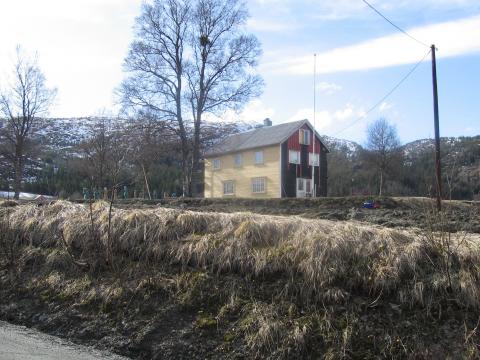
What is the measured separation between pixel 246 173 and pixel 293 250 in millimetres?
41081

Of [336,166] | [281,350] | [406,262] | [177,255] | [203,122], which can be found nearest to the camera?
[281,350]

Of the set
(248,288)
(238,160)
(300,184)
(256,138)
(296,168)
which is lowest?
(248,288)

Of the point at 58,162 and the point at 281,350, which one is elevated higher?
the point at 58,162

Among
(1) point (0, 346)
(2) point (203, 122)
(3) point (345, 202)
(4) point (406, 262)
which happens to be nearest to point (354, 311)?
(4) point (406, 262)

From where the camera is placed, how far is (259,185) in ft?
151

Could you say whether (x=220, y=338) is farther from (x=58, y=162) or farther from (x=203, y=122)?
(x=58, y=162)

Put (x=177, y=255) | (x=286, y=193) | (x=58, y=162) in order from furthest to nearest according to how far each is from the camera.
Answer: (x=58, y=162)
(x=286, y=193)
(x=177, y=255)

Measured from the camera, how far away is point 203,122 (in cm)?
4125

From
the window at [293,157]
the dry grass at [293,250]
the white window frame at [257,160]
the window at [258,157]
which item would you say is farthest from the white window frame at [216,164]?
the dry grass at [293,250]

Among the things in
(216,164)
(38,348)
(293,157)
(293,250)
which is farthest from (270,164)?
(38,348)

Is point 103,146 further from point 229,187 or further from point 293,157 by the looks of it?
point 293,157

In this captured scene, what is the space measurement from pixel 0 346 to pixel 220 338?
7.63 ft

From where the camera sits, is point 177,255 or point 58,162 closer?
point 177,255

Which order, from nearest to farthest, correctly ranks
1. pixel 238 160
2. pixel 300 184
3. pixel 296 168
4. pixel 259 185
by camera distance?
pixel 296 168, pixel 259 185, pixel 300 184, pixel 238 160
